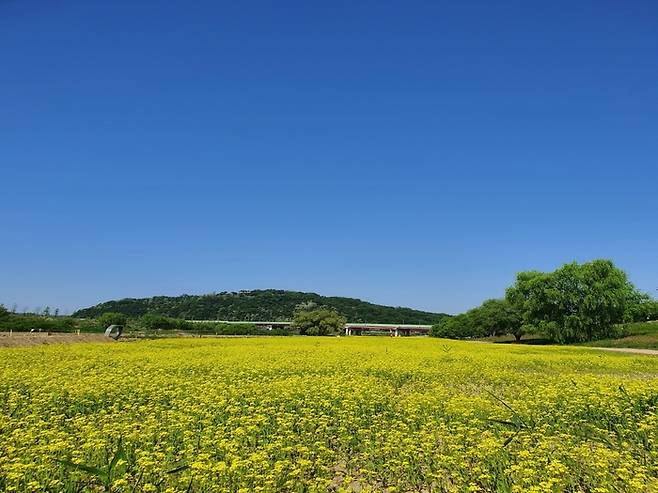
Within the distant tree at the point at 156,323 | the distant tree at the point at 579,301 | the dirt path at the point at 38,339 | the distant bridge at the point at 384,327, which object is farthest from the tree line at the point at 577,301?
the distant bridge at the point at 384,327

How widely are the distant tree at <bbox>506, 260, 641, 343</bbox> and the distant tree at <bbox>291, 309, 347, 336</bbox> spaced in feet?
106

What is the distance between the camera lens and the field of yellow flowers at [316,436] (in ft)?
19.9

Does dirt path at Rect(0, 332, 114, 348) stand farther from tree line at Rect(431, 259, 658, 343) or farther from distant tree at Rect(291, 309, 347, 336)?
tree line at Rect(431, 259, 658, 343)

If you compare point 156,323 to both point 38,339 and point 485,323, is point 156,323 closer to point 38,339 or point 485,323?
point 38,339

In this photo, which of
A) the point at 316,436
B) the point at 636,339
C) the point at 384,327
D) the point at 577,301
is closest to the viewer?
the point at 316,436

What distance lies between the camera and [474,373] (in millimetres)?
17859

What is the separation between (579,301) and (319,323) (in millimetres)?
41287

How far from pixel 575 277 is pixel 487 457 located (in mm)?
59817

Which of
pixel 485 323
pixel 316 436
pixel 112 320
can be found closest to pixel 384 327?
pixel 485 323

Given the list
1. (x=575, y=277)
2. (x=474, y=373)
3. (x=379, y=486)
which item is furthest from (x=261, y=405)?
(x=575, y=277)

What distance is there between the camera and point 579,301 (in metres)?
57.4

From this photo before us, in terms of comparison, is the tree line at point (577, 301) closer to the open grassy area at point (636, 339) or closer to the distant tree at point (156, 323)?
the open grassy area at point (636, 339)

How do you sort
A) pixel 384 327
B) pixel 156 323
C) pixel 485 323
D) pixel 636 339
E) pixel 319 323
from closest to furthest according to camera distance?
pixel 636 339 < pixel 319 323 < pixel 156 323 < pixel 485 323 < pixel 384 327

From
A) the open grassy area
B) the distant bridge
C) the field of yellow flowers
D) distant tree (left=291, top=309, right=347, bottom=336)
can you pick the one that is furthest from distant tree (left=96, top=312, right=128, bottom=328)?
the distant bridge
